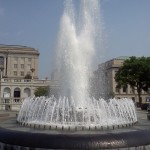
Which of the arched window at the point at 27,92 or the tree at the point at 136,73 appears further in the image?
the arched window at the point at 27,92

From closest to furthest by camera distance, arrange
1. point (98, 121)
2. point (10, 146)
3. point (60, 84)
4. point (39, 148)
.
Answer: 1. point (39, 148)
2. point (10, 146)
3. point (98, 121)
4. point (60, 84)

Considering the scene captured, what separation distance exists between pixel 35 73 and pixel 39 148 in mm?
86610

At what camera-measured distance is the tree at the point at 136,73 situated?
54469 millimetres

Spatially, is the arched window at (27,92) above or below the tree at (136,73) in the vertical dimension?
below

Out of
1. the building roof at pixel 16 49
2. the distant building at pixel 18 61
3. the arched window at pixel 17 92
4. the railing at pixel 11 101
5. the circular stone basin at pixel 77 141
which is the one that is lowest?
the circular stone basin at pixel 77 141

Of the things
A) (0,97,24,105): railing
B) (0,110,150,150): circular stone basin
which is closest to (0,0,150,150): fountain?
(0,110,150,150): circular stone basin

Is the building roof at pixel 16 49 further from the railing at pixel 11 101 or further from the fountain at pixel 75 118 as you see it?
the fountain at pixel 75 118

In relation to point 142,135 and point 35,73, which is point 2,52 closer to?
point 35,73

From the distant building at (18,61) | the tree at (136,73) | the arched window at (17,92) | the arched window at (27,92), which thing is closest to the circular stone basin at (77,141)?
the tree at (136,73)

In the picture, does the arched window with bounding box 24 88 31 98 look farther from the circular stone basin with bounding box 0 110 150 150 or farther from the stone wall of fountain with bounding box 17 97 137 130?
the circular stone basin with bounding box 0 110 150 150

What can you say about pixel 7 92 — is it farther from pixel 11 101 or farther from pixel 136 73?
pixel 136 73

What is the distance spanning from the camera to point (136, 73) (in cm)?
5494

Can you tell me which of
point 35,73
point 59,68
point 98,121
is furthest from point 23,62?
point 98,121

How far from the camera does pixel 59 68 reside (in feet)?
66.8
